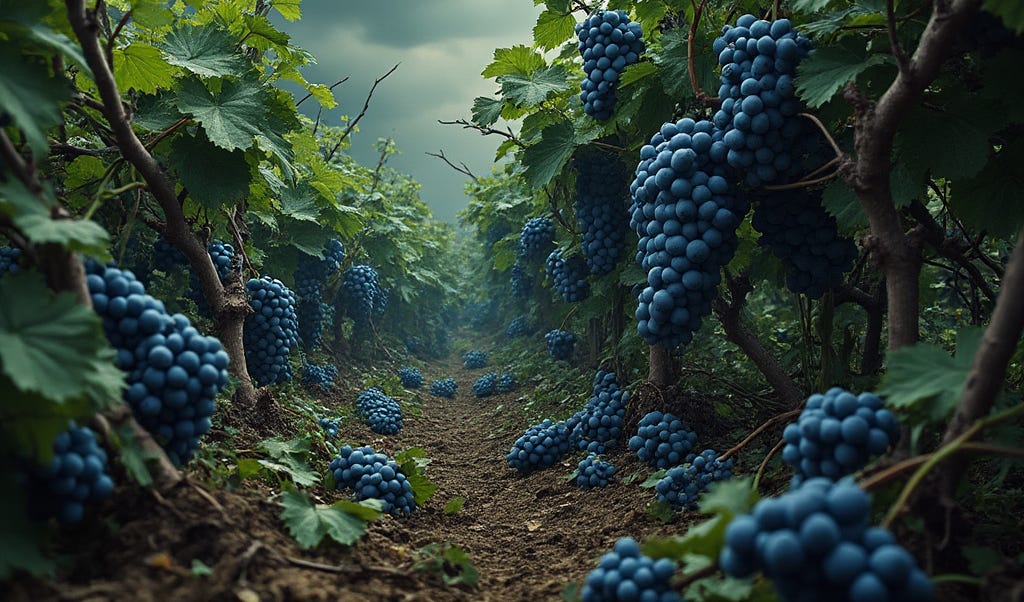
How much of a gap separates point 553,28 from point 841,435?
3.64m

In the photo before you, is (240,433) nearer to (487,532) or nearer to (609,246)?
(487,532)

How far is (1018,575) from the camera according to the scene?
1.56m

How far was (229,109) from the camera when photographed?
3330mm

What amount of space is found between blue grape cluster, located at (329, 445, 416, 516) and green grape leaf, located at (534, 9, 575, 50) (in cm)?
314

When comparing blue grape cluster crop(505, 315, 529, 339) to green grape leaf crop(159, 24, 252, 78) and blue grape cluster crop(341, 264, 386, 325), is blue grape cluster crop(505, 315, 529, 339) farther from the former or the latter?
green grape leaf crop(159, 24, 252, 78)

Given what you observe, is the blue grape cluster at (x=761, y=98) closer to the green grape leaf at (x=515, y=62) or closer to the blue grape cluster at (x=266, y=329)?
the green grape leaf at (x=515, y=62)

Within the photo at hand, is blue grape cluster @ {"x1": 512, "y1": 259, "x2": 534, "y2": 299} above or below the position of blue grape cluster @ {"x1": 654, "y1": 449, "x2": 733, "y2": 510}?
above

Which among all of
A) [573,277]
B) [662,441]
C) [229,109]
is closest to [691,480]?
[662,441]

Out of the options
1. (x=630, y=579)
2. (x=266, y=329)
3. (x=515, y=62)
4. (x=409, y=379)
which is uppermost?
(x=515, y=62)

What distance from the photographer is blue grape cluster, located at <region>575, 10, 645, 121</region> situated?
404 centimetres

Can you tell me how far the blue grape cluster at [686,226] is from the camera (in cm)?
297

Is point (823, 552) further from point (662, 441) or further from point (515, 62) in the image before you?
point (515, 62)

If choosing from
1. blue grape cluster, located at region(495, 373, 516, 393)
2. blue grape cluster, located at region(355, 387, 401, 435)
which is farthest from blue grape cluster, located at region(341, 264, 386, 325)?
blue grape cluster, located at region(495, 373, 516, 393)

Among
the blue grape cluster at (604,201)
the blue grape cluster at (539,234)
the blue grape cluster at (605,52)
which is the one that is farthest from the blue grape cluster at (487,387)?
the blue grape cluster at (605,52)
